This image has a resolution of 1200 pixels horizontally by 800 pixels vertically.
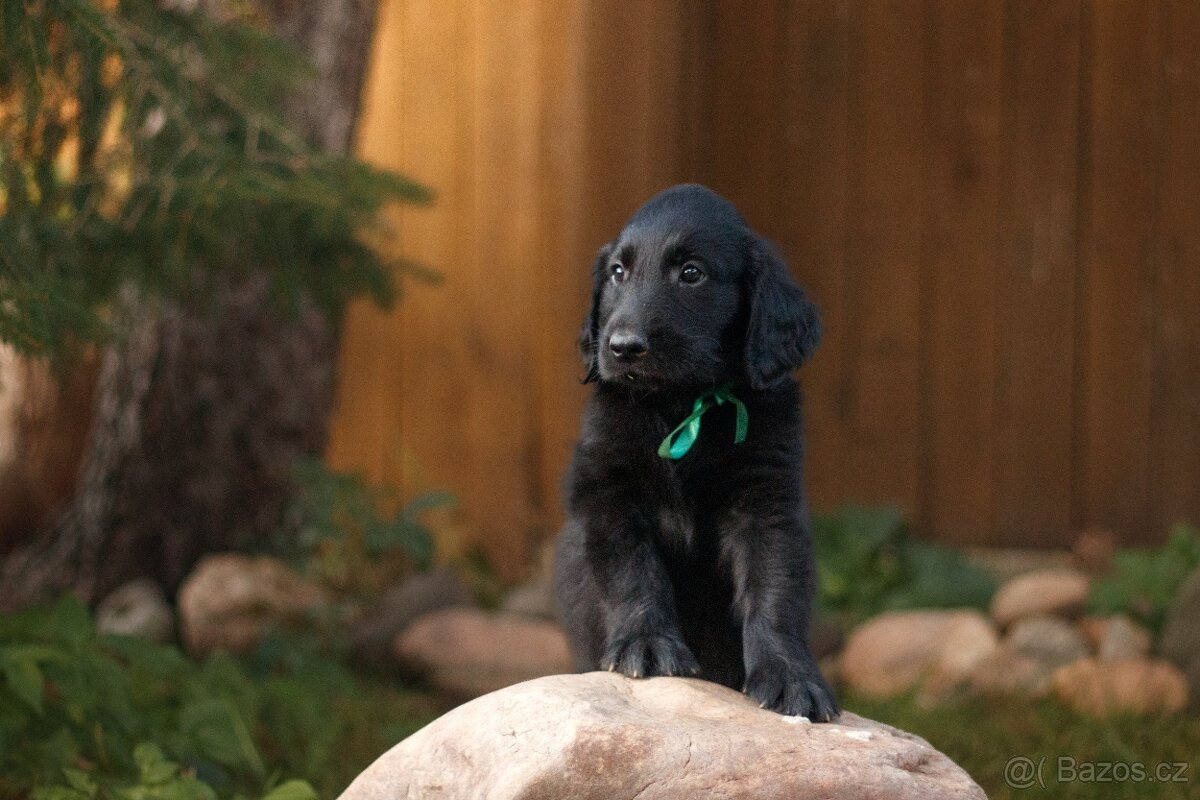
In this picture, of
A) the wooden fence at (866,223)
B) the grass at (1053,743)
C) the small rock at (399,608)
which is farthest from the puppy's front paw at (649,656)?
the wooden fence at (866,223)

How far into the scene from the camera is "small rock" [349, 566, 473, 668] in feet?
Answer: 17.7

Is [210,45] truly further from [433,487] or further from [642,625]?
[433,487]

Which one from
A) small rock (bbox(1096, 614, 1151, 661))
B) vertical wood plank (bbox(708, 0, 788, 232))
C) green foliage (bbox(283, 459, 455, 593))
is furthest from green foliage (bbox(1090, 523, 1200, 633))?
green foliage (bbox(283, 459, 455, 593))

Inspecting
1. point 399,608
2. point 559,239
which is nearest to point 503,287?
point 559,239

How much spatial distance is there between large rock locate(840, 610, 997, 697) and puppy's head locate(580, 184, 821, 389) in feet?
8.45

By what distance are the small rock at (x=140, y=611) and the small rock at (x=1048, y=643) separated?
339 cm

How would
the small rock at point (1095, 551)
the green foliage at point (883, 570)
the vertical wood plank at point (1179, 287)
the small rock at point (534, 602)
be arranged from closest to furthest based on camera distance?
the small rock at point (534, 602) → the green foliage at point (883, 570) → the small rock at point (1095, 551) → the vertical wood plank at point (1179, 287)

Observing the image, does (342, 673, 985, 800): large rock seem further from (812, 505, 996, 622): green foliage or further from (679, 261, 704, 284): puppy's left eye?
(812, 505, 996, 622): green foliage

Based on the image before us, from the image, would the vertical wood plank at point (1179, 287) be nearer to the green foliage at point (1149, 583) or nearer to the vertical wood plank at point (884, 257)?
the green foliage at point (1149, 583)

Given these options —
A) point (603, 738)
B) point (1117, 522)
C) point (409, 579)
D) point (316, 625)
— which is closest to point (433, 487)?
point (409, 579)

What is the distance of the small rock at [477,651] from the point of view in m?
5.05

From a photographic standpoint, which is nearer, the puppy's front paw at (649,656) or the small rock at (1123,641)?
the puppy's front paw at (649,656)

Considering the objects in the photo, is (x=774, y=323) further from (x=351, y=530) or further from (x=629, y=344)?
(x=351, y=530)

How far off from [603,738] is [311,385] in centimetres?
397
